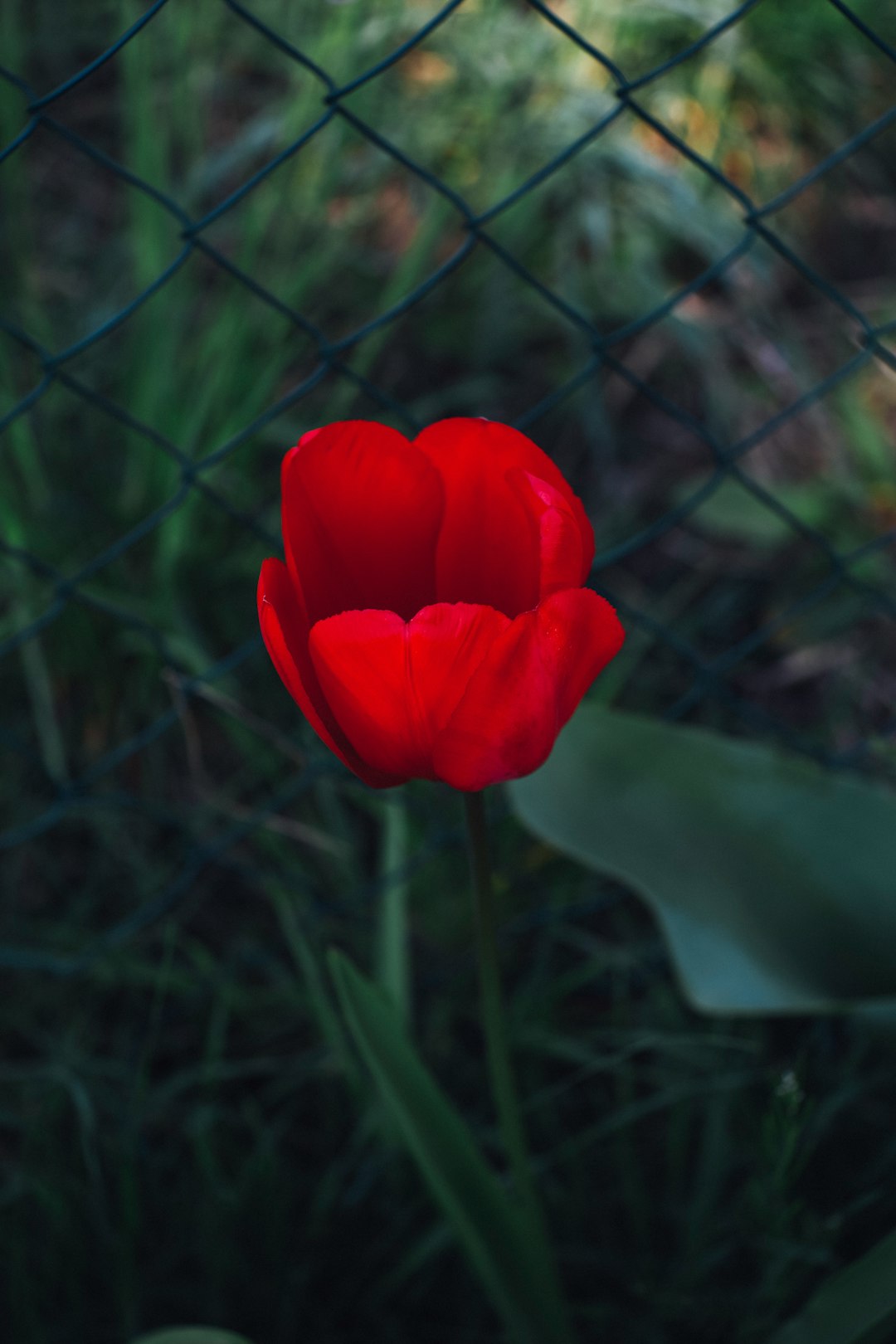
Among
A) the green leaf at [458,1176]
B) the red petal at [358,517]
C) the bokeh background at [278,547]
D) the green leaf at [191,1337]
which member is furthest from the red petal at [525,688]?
the green leaf at [191,1337]

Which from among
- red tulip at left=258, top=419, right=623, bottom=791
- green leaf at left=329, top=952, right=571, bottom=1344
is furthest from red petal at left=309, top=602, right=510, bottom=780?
green leaf at left=329, top=952, right=571, bottom=1344

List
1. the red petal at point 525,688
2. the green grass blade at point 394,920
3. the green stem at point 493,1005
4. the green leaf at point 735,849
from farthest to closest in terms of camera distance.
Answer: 1. the green grass blade at point 394,920
2. the green leaf at point 735,849
3. the green stem at point 493,1005
4. the red petal at point 525,688

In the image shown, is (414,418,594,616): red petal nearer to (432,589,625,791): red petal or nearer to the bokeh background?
(432,589,625,791): red petal

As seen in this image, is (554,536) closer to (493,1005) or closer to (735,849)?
(493,1005)

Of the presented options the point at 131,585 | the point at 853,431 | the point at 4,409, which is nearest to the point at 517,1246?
the point at 131,585

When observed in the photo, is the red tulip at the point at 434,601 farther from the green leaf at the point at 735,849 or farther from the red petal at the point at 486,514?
the green leaf at the point at 735,849

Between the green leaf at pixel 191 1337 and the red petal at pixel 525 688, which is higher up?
the red petal at pixel 525 688
